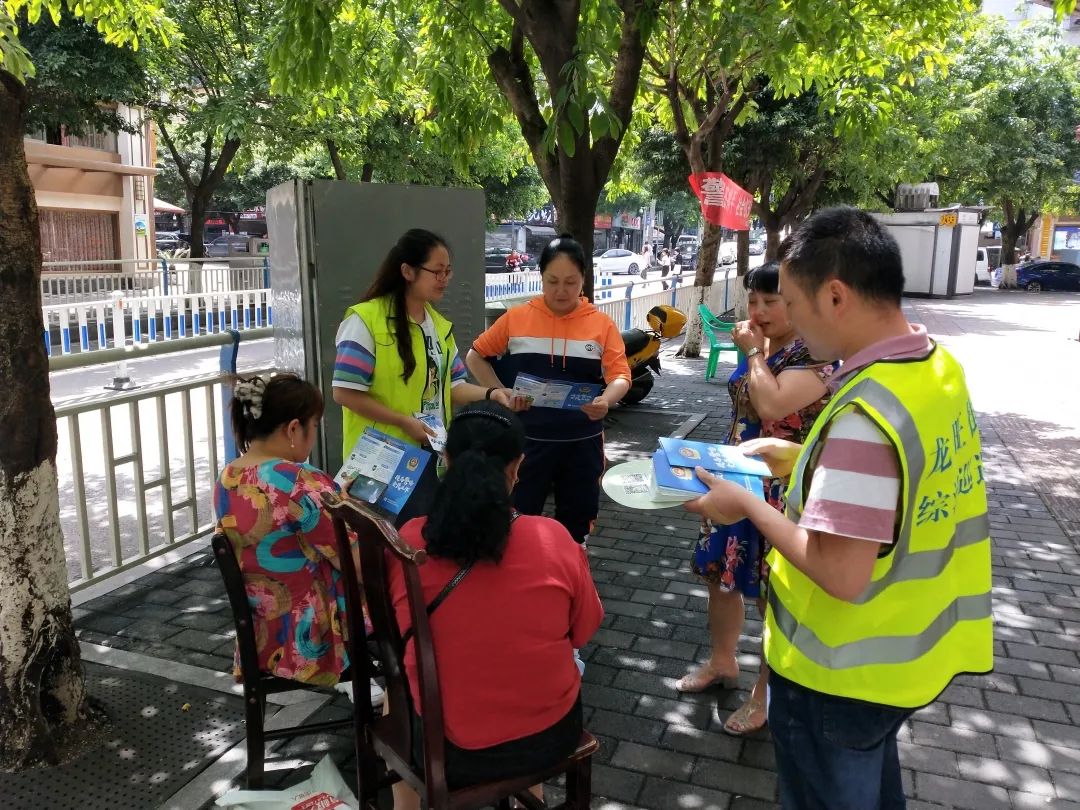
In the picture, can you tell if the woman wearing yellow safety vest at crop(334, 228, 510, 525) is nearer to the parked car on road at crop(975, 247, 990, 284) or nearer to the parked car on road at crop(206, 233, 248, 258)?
the parked car on road at crop(975, 247, 990, 284)

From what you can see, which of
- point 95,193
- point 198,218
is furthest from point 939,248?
point 95,193

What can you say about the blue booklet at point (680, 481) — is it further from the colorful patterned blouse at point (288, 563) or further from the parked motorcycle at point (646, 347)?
the parked motorcycle at point (646, 347)

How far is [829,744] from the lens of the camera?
1.68 metres

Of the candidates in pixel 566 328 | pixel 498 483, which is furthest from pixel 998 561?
pixel 498 483

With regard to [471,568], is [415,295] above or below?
above

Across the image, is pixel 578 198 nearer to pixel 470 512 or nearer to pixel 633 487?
pixel 633 487

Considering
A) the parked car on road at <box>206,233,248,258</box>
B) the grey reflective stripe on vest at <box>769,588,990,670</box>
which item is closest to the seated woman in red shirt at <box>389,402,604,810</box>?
the grey reflective stripe on vest at <box>769,588,990,670</box>

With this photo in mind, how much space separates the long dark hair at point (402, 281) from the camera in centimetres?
322

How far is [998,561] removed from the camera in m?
5.01

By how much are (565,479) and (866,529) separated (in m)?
2.55

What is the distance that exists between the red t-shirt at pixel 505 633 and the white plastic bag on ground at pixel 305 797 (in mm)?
773

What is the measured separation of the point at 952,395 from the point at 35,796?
2.83m

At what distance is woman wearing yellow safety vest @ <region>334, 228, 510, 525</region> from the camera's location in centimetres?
316

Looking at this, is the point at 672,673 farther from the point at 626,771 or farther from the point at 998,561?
the point at 998,561
